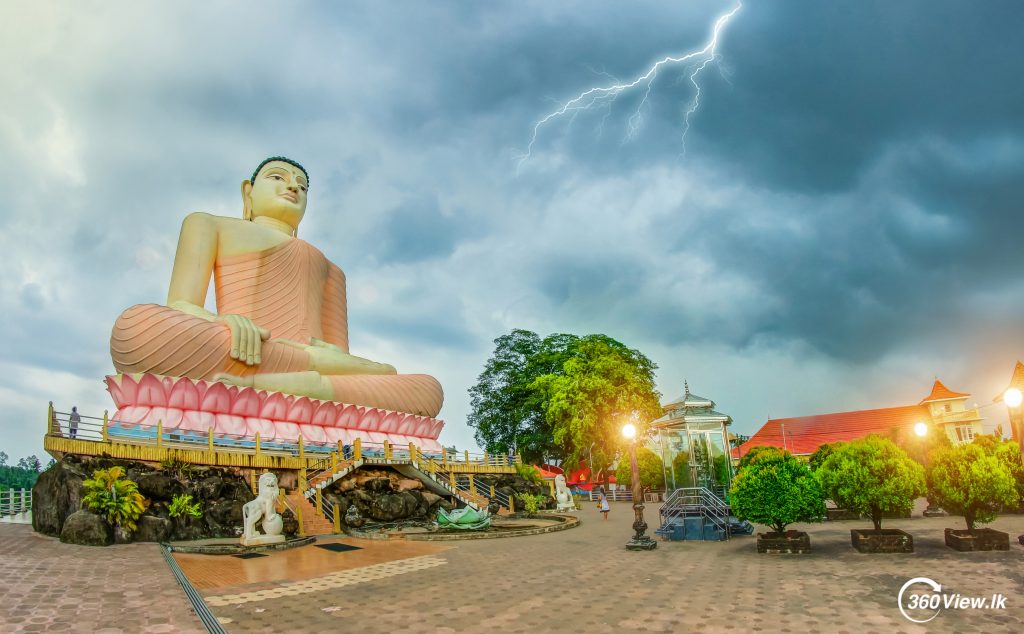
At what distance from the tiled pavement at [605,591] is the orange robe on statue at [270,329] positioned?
8385 mm

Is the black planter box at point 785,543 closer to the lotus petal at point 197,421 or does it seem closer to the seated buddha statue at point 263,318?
the lotus petal at point 197,421

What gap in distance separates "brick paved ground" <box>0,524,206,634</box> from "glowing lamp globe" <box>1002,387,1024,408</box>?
33.8ft

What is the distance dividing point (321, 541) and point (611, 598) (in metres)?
8.62

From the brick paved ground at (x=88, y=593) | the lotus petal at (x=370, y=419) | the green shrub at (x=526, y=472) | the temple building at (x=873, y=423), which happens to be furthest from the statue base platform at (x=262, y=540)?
the temple building at (x=873, y=423)

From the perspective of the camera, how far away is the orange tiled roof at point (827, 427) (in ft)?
136

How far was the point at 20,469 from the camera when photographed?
236 feet

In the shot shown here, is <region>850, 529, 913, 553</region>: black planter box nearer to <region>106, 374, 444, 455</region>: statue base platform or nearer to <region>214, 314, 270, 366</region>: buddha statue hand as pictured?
<region>106, 374, 444, 455</region>: statue base platform

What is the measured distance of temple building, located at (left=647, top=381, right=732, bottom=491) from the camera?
14.0m

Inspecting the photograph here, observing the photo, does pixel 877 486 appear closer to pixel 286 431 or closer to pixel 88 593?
pixel 88 593

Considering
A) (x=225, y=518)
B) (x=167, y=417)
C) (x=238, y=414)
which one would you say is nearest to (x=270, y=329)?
(x=238, y=414)

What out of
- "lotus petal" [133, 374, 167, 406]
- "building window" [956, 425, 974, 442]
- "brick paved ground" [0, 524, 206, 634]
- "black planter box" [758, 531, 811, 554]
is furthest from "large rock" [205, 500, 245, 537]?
"building window" [956, 425, 974, 442]

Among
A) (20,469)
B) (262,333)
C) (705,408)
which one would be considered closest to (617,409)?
(705,408)

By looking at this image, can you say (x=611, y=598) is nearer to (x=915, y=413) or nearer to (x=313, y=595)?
(x=313, y=595)

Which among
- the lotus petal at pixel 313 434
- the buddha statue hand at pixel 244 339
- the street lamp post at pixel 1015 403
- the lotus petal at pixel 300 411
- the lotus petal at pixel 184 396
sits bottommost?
the street lamp post at pixel 1015 403
